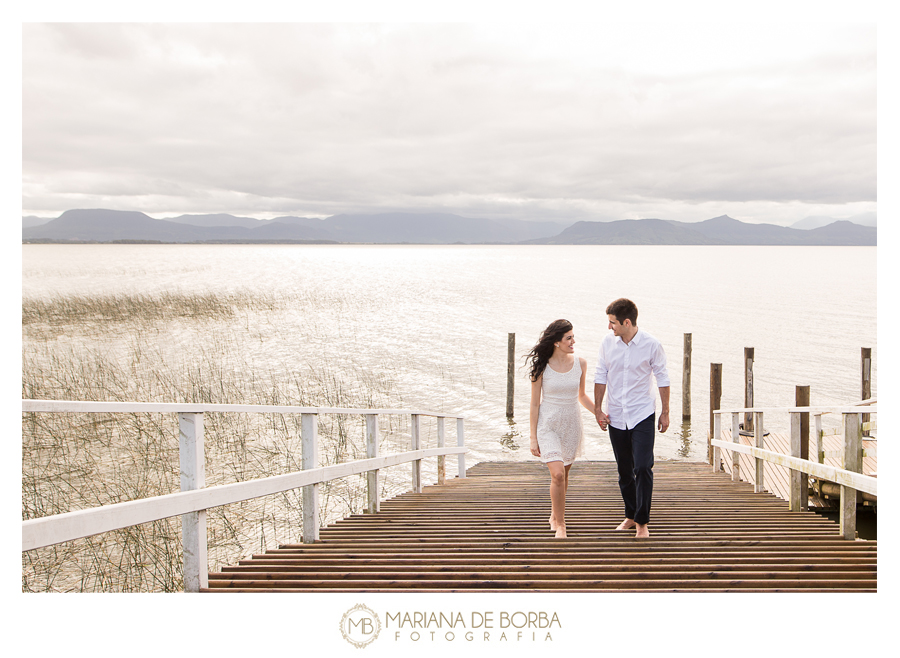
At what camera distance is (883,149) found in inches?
120

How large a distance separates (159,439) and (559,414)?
889cm

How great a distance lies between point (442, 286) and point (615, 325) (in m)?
62.5

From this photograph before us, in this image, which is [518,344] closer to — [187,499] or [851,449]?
[851,449]

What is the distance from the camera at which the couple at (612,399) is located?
4.46m

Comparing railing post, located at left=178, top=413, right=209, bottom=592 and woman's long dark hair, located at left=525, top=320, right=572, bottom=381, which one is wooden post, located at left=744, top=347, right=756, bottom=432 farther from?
railing post, located at left=178, top=413, right=209, bottom=592

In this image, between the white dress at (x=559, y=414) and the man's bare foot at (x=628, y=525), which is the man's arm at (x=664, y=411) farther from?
the man's bare foot at (x=628, y=525)

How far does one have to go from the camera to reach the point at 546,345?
4.49 meters

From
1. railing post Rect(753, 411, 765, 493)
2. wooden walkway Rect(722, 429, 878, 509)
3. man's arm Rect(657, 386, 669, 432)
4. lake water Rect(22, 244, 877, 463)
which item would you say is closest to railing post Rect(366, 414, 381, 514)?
man's arm Rect(657, 386, 669, 432)

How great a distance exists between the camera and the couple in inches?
176

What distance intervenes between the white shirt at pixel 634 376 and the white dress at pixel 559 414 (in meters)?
0.25

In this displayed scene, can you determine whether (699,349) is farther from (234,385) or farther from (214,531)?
(214,531)

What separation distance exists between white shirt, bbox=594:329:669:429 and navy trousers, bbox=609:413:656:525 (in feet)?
0.21

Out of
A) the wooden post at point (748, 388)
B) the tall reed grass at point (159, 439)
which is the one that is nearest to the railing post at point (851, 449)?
the tall reed grass at point (159, 439)
